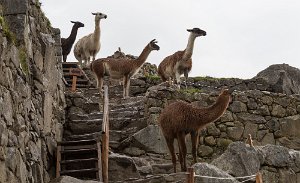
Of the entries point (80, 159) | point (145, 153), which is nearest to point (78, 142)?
point (80, 159)

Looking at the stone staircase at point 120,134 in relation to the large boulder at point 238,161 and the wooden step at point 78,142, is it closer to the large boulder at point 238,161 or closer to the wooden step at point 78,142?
the wooden step at point 78,142

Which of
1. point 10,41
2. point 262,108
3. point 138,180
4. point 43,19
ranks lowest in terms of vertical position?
point 138,180

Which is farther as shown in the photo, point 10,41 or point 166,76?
point 166,76

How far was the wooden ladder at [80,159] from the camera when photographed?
10695 mm

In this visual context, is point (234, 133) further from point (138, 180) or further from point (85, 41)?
point (85, 41)

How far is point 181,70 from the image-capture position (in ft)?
51.0

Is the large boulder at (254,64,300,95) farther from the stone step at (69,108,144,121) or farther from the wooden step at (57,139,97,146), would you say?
the wooden step at (57,139,97,146)

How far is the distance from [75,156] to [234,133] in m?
4.11

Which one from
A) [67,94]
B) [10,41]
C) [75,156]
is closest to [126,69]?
[67,94]

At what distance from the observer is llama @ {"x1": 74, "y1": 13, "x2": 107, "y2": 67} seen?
→ 19344 mm

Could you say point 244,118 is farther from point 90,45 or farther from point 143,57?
point 90,45

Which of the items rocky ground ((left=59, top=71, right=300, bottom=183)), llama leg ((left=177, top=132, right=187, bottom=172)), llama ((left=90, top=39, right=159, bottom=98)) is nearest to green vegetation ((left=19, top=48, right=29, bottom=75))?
rocky ground ((left=59, top=71, right=300, bottom=183))

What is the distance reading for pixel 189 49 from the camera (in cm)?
1521

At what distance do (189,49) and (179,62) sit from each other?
45 cm
